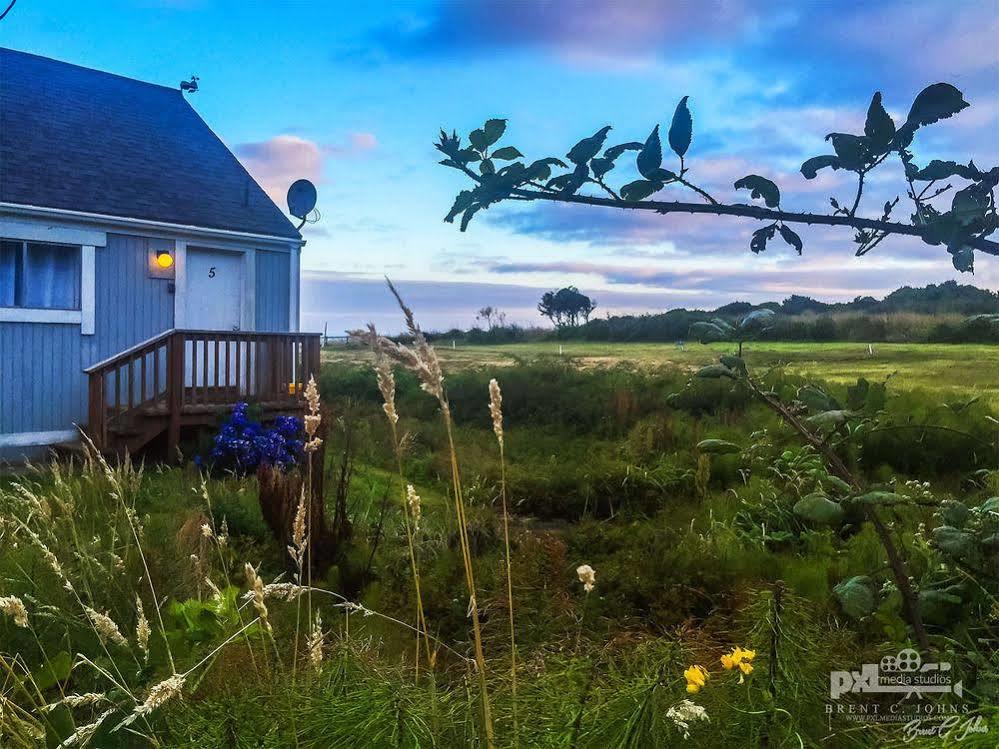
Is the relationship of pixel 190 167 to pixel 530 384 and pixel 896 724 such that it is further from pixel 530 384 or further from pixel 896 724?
pixel 896 724

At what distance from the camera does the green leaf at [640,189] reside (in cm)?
139

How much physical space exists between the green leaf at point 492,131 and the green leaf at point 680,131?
0.91 feet

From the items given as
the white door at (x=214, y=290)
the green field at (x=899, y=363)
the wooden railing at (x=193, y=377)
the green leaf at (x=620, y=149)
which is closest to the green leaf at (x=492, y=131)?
the green leaf at (x=620, y=149)

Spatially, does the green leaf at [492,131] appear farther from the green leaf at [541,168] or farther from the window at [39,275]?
the window at [39,275]

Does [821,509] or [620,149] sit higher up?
[620,149]

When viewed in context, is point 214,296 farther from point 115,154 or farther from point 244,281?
point 115,154

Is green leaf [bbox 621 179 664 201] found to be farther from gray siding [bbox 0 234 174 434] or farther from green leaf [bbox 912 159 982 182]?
gray siding [bbox 0 234 174 434]

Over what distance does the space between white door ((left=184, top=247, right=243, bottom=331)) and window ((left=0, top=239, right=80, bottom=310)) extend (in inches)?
56.8

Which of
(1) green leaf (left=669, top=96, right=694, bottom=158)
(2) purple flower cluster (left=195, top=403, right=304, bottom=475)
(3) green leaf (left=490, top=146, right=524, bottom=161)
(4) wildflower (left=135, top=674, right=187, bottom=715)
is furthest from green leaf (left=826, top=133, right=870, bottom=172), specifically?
(2) purple flower cluster (left=195, top=403, right=304, bottom=475)

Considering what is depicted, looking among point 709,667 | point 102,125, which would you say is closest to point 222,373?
point 102,125

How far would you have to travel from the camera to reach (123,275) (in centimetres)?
1018

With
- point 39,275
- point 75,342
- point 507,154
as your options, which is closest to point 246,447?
point 75,342

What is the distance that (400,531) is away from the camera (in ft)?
18.0

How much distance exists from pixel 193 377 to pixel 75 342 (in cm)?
176
